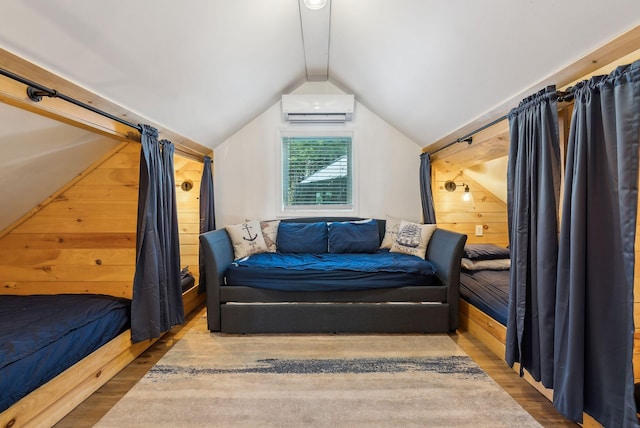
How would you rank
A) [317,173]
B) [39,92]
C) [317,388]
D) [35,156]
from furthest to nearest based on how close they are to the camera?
[317,173] → [35,156] → [317,388] → [39,92]

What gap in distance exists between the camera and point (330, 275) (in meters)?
2.62

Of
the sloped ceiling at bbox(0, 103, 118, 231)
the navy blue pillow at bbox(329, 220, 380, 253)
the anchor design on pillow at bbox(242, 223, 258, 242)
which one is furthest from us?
the navy blue pillow at bbox(329, 220, 380, 253)

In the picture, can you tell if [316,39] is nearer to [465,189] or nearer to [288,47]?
[288,47]

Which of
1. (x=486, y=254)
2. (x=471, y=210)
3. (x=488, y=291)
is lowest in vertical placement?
(x=488, y=291)

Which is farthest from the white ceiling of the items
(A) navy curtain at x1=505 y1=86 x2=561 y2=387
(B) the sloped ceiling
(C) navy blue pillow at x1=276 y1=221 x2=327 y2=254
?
(C) navy blue pillow at x1=276 y1=221 x2=327 y2=254

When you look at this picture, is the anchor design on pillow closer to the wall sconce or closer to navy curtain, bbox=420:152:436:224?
navy curtain, bbox=420:152:436:224

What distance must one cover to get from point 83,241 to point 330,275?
1988mm

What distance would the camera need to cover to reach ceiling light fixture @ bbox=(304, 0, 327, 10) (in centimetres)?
219

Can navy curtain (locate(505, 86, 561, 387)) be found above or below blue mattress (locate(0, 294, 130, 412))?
above

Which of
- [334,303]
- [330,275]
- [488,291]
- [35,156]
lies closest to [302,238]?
[330,275]

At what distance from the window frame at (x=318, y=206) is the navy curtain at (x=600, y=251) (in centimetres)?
254

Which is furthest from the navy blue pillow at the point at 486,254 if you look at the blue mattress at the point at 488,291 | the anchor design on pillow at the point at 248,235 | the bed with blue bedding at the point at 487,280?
the anchor design on pillow at the point at 248,235

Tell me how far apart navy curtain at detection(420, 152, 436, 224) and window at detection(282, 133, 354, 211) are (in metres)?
0.87

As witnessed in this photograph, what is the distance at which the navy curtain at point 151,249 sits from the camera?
7.05 feet
